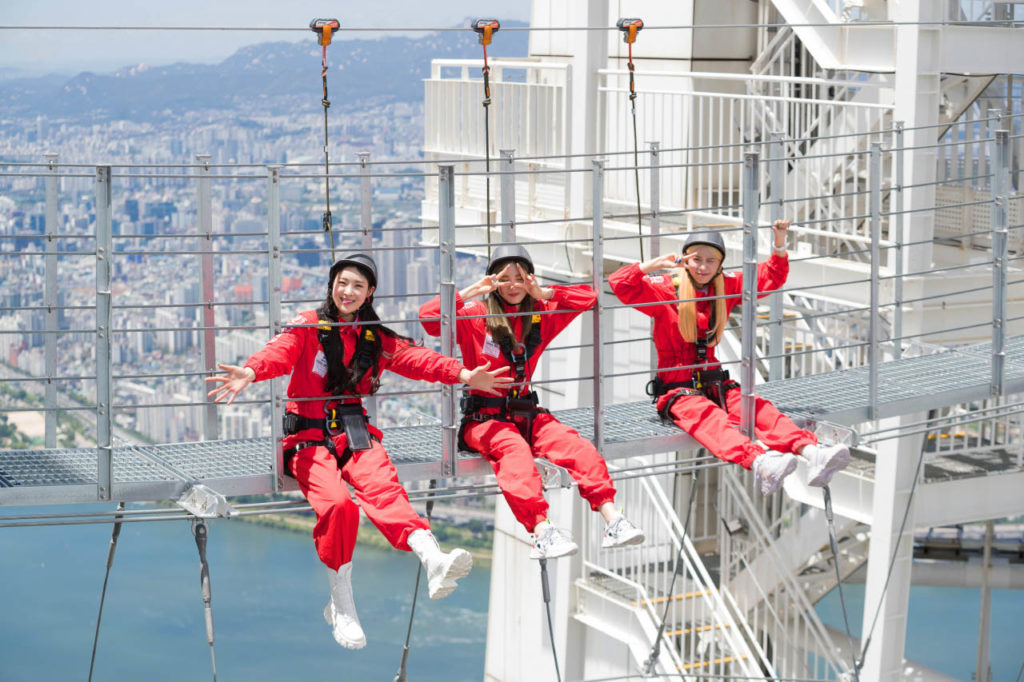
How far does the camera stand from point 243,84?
2211 cm

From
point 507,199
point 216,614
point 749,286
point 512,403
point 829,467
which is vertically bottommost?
point 216,614

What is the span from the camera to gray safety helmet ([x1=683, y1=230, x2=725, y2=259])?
4727mm

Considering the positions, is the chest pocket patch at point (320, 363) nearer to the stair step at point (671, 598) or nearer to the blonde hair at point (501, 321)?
the blonde hair at point (501, 321)

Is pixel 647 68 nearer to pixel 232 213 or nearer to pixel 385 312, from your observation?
pixel 385 312

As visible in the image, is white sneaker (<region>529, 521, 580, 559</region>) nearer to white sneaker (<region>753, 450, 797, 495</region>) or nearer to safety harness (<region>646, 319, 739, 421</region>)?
white sneaker (<region>753, 450, 797, 495</region>)

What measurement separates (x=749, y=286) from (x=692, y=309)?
29 cm

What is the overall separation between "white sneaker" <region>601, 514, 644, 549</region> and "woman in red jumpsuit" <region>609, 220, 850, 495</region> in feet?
1.65

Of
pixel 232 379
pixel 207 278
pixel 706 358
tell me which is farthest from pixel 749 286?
pixel 207 278

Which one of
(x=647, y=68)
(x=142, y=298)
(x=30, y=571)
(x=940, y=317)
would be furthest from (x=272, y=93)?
(x=940, y=317)

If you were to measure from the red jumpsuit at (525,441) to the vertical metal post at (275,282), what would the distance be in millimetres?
490

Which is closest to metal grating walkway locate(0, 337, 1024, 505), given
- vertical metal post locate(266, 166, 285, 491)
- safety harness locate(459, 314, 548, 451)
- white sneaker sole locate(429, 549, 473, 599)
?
vertical metal post locate(266, 166, 285, 491)

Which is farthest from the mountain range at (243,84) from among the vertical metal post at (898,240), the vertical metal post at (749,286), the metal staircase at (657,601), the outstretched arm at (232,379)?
the outstretched arm at (232,379)

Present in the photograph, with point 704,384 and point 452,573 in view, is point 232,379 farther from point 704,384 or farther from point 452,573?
point 704,384

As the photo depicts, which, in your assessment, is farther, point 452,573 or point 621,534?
point 621,534
